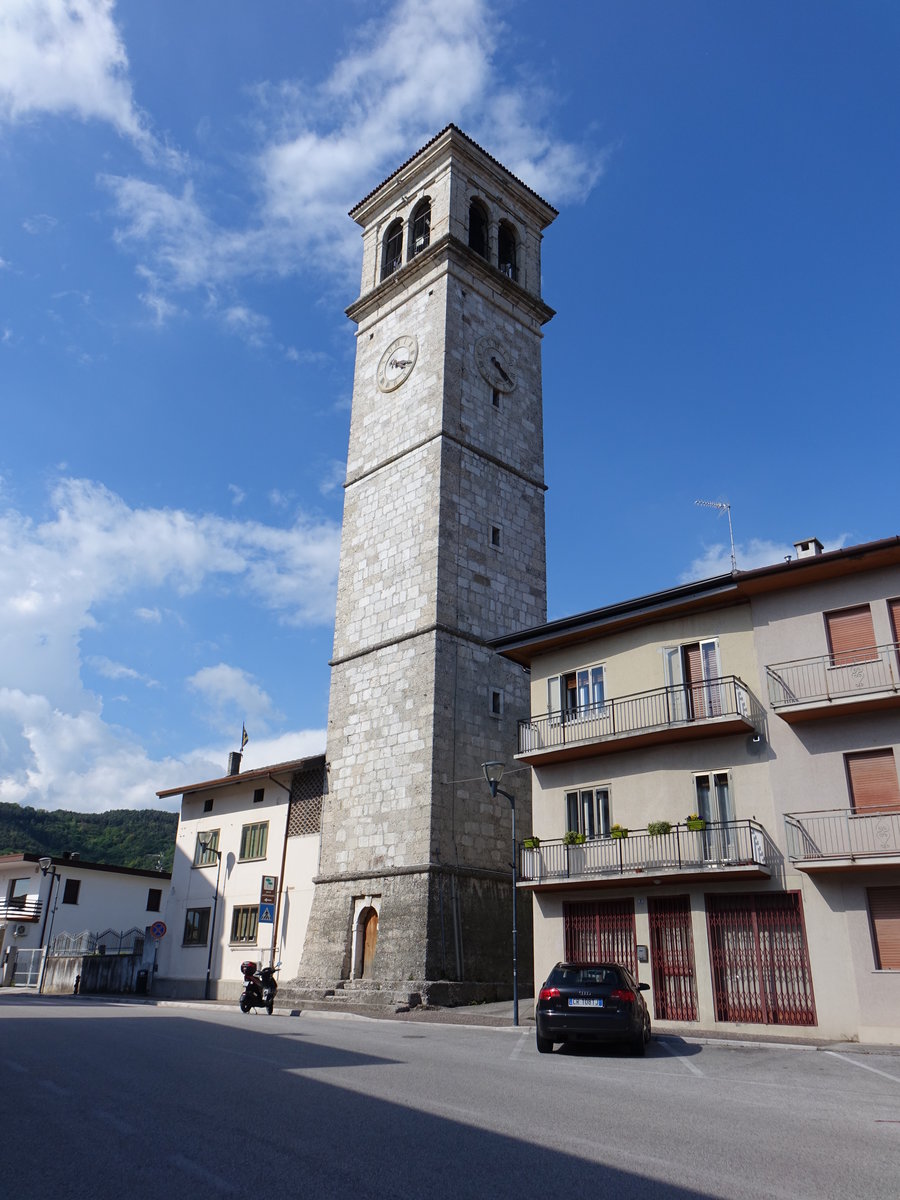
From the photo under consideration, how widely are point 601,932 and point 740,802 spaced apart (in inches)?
179

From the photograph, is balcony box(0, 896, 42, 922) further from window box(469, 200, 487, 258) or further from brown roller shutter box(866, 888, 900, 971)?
brown roller shutter box(866, 888, 900, 971)

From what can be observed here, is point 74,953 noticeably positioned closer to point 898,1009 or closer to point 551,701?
point 551,701

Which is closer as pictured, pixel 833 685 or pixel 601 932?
pixel 833 685

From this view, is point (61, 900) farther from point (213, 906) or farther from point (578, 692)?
point (578, 692)

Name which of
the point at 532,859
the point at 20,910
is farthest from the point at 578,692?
the point at 20,910

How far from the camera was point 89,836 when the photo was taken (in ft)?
229

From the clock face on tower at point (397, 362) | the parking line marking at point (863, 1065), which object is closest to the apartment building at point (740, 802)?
the parking line marking at point (863, 1065)

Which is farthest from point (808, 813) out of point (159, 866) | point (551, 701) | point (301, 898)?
point (159, 866)

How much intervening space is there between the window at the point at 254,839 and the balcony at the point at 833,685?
19406mm

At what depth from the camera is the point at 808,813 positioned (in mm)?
18328

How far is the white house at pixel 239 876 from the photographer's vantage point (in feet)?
98.7

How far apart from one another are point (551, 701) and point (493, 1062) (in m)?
12.9

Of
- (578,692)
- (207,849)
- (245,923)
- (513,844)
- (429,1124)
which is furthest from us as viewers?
(207,849)

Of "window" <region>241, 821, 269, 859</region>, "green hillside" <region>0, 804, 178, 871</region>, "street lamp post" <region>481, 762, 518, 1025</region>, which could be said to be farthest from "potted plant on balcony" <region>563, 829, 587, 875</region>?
"green hillside" <region>0, 804, 178, 871</region>
